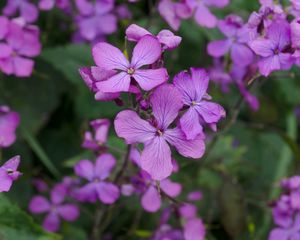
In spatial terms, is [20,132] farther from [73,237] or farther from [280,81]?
[280,81]

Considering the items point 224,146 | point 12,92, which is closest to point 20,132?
point 12,92

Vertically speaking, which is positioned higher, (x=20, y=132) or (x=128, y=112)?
(x=128, y=112)

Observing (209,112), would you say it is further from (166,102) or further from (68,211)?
(68,211)

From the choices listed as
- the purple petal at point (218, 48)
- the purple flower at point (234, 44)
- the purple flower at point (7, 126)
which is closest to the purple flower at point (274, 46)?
the purple flower at point (234, 44)

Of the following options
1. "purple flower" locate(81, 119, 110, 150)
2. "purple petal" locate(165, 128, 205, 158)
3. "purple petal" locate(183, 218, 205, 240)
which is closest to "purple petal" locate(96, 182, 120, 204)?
"purple flower" locate(81, 119, 110, 150)

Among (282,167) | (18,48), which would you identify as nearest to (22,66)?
(18,48)
